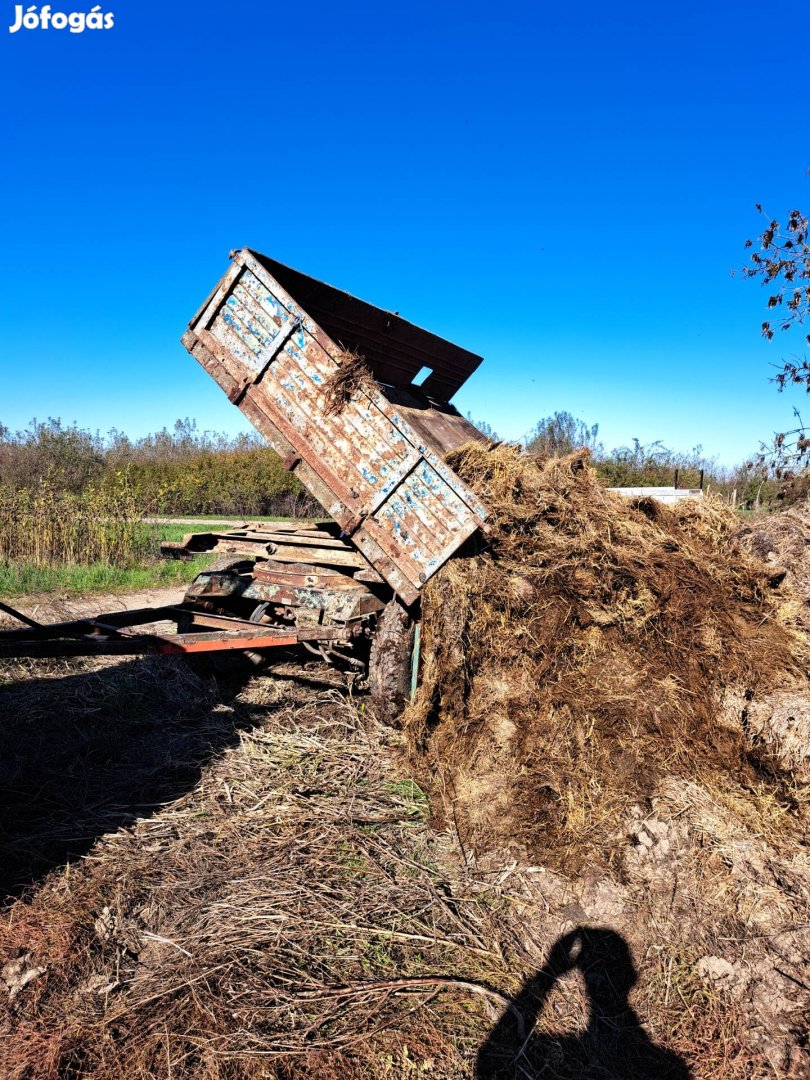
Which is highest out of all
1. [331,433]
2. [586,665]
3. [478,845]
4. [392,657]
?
[331,433]

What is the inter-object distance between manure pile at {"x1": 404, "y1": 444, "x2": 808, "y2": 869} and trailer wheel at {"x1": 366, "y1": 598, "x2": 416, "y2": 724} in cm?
29

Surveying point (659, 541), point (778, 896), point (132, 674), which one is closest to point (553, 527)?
point (659, 541)

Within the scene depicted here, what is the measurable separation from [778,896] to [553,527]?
2377 millimetres

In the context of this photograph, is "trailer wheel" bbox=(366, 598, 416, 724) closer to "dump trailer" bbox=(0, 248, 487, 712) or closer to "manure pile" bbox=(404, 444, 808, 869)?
"dump trailer" bbox=(0, 248, 487, 712)

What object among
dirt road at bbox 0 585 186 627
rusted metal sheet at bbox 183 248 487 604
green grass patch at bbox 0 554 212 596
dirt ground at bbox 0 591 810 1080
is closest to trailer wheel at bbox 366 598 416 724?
rusted metal sheet at bbox 183 248 487 604

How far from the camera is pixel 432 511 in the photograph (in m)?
4.36

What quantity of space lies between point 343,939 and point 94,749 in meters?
2.49

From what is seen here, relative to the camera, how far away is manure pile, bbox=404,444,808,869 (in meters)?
3.65

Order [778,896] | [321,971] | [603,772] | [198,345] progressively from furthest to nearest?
[198,345]
[603,772]
[778,896]
[321,971]

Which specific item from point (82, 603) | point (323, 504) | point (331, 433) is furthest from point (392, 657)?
point (82, 603)

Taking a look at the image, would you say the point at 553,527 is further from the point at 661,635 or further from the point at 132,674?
the point at 132,674

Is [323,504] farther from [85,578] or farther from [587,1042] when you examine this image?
[85,578]

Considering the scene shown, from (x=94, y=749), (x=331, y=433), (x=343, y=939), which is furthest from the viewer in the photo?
(x=331, y=433)

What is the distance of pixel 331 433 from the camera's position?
463 centimetres
